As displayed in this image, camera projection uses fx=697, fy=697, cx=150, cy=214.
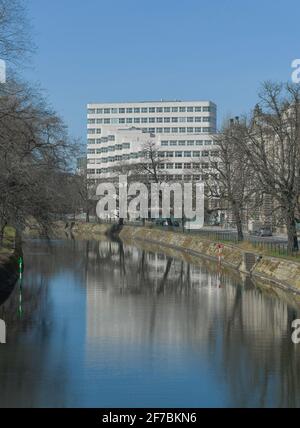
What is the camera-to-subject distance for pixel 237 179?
213ft

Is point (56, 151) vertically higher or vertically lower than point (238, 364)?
higher

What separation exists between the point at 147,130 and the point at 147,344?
5707 inches

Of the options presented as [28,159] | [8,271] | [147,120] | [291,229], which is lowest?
[8,271]

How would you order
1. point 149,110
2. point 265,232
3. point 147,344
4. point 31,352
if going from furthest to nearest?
point 149,110 → point 265,232 → point 147,344 → point 31,352

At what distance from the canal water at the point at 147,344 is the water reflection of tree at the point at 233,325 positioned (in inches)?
1.7

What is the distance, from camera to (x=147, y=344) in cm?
2717

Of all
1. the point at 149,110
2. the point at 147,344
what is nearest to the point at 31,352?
the point at 147,344

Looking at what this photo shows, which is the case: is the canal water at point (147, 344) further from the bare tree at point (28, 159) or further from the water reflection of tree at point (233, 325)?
the bare tree at point (28, 159)

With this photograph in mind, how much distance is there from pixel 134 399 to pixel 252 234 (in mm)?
66758

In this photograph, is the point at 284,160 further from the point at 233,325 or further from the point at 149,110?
the point at 149,110

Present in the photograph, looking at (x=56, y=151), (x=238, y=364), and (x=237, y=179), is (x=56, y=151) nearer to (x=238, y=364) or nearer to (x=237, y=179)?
(x=238, y=364)

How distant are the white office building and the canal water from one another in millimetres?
97004

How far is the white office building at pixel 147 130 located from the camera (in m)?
146
